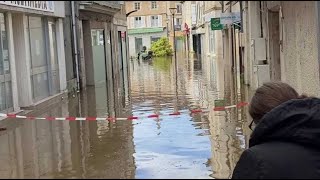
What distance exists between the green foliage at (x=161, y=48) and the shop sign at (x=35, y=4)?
113 ft

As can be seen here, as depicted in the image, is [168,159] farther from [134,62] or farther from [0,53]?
[134,62]

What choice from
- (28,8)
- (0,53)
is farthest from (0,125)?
(28,8)

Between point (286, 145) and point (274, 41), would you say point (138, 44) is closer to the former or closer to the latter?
point (274, 41)

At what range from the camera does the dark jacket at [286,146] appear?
2.58 metres

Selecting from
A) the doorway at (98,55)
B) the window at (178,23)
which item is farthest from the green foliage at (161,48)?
the doorway at (98,55)

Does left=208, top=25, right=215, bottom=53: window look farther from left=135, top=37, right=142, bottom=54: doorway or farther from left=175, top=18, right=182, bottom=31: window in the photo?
left=175, top=18, right=182, bottom=31: window

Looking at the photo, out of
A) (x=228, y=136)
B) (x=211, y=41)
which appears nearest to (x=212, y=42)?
(x=211, y=41)

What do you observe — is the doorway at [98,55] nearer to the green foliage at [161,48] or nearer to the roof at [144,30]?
the roof at [144,30]

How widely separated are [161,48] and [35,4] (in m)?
37.2

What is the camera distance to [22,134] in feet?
35.3

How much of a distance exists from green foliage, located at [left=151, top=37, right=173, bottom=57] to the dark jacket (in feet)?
160

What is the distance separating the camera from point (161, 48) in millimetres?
52500

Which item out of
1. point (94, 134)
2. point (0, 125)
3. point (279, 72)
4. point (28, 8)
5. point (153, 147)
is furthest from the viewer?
point (279, 72)

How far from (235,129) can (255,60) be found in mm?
7990
